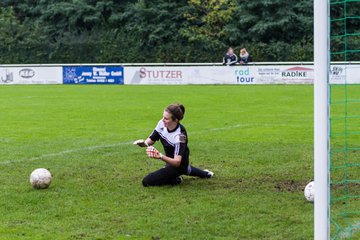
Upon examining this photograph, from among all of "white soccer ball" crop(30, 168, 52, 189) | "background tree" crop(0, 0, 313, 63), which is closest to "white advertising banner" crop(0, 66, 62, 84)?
"background tree" crop(0, 0, 313, 63)

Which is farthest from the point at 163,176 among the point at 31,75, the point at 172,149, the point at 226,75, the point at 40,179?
the point at 31,75

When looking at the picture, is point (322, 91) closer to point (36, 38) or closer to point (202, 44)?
point (202, 44)

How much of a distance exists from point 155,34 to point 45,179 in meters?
39.2

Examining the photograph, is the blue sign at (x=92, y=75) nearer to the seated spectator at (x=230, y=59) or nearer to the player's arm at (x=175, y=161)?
the seated spectator at (x=230, y=59)

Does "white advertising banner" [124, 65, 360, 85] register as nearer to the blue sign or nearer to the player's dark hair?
the blue sign

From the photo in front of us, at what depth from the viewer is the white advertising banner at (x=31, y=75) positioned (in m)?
36.3

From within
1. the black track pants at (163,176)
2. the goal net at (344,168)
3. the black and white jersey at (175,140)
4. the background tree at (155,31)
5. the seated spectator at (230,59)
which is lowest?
the goal net at (344,168)

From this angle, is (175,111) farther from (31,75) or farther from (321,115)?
(31,75)

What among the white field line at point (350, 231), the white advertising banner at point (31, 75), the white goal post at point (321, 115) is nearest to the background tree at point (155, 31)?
the white advertising banner at point (31, 75)

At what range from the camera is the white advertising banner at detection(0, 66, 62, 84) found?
36.3m

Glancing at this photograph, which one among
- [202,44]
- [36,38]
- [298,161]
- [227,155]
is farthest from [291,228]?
[36,38]

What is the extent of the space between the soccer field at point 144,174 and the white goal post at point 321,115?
847 mm

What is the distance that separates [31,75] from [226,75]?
1102cm

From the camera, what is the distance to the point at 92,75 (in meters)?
36.2
